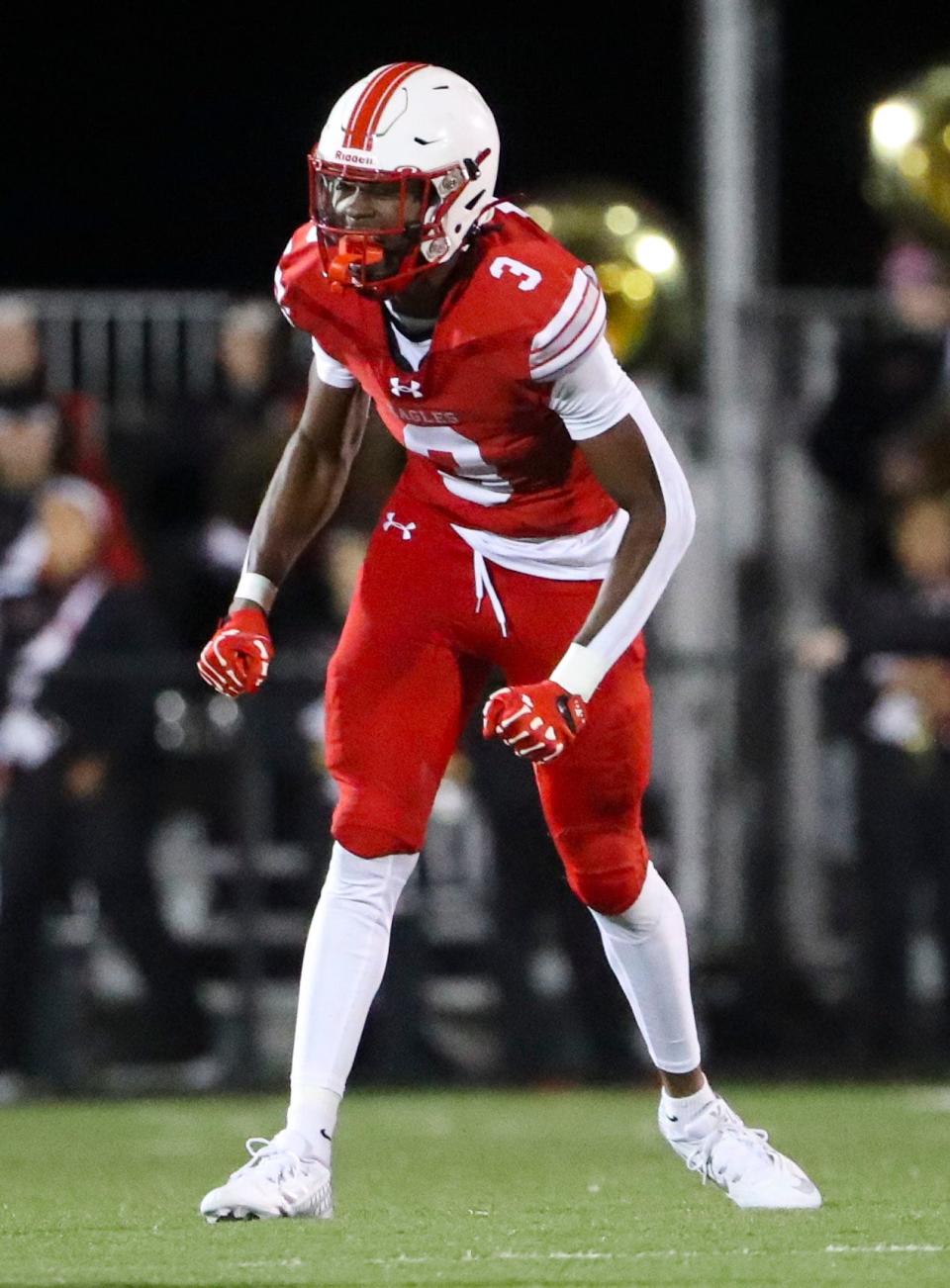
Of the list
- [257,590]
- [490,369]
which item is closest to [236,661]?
[257,590]

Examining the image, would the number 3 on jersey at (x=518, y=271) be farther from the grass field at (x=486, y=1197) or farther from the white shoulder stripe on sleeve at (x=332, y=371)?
the grass field at (x=486, y=1197)

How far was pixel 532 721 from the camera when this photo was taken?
4668 millimetres

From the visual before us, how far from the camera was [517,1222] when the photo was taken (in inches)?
194

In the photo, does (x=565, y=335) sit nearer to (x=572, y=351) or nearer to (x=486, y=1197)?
(x=572, y=351)

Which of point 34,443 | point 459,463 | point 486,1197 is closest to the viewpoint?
point 459,463

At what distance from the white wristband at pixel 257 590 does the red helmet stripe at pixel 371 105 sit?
83cm

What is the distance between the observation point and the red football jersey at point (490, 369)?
15.9ft

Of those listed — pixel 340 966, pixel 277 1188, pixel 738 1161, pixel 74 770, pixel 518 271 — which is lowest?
pixel 74 770

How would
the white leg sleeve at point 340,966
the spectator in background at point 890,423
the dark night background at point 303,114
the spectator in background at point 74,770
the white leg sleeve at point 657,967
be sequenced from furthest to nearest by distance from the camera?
the dark night background at point 303,114 → the spectator in background at point 890,423 → the spectator in background at point 74,770 → the white leg sleeve at point 657,967 → the white leg sleeve at point 340,966

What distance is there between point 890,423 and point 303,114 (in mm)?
6176

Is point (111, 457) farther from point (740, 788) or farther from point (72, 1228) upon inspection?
point (72, 1228)

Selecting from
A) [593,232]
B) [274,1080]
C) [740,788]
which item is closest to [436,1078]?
[274,1080]

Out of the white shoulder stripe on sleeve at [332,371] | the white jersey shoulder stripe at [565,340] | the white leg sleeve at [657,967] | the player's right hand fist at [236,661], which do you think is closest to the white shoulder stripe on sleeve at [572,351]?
the white jersey shoulder stripe at [565,340]

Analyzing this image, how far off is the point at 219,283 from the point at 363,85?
8.99m
